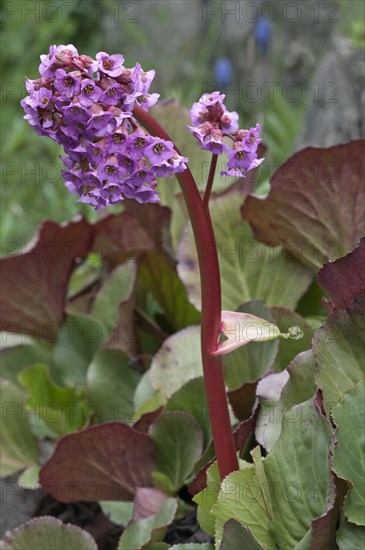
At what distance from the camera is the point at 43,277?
1377 millimetres

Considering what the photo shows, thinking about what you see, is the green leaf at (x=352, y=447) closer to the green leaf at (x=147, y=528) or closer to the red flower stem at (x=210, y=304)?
the red flower stem at (x=210, y=304)

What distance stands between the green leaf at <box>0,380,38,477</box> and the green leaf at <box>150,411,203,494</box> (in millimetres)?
276

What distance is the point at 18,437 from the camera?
1.30 metres

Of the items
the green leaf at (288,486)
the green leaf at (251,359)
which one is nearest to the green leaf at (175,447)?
the green leaf at (251,359)

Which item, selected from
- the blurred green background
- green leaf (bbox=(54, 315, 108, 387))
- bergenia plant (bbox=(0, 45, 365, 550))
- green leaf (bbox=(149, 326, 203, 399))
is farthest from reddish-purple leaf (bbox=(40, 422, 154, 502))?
the blurred green background

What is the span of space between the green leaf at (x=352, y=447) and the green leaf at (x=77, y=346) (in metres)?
0.68

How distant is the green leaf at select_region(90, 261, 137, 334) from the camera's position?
1418 millimetres

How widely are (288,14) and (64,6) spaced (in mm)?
1193

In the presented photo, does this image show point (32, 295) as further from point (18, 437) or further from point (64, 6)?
point (64, 6)

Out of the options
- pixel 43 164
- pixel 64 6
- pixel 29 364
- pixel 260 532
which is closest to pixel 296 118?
pixel 43 164

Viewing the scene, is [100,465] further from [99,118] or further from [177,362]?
[99,118]

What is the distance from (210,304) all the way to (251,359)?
33 cm

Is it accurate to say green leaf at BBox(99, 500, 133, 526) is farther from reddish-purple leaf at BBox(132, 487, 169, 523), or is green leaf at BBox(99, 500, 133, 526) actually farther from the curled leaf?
the curled leaf

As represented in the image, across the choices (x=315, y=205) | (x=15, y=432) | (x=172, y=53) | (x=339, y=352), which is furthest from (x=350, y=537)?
(x=172, y=53)
